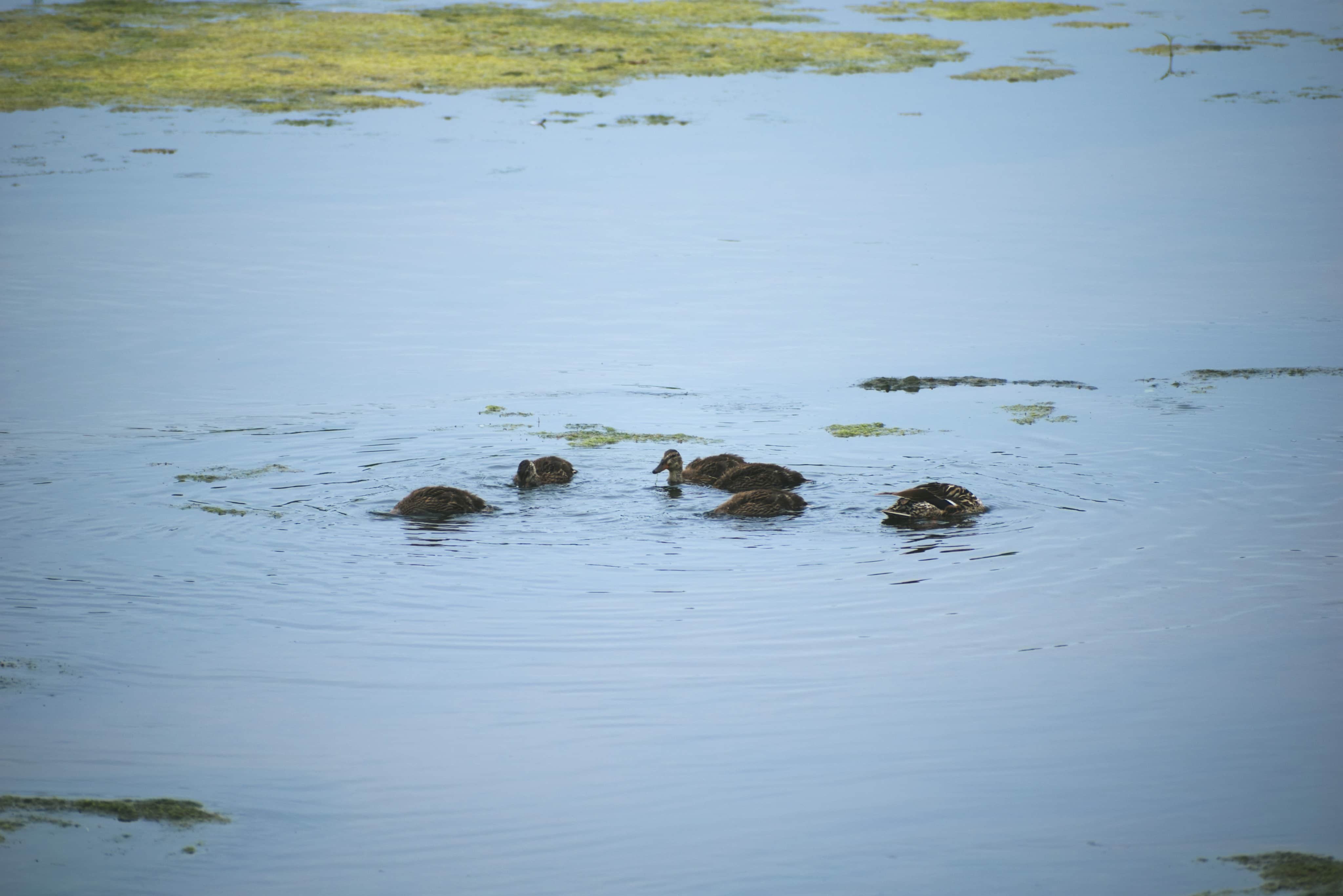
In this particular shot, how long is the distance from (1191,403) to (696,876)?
7.98m

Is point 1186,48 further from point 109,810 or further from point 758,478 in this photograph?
point 109,810

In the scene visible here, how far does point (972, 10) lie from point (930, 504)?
1062 inches

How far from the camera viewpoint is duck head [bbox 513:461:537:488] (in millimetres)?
10273

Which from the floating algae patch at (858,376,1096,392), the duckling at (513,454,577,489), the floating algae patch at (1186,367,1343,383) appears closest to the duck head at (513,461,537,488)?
the duckling at (513,454,577,489)

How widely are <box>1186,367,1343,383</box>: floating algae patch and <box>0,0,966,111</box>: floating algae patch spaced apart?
1513 centimetres

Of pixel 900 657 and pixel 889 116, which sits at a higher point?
pixel 889 116

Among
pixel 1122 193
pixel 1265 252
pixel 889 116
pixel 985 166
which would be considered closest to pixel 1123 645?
pixel 1265 252

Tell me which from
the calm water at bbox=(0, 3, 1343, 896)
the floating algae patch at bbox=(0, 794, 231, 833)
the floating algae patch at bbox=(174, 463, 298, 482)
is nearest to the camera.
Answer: the floating algae patch at bbox=(0, 794, 231, 833)

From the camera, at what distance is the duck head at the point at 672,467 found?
34.2ft

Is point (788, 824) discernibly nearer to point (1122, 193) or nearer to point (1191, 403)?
point (1191, 403)

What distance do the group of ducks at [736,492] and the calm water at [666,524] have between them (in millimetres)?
158

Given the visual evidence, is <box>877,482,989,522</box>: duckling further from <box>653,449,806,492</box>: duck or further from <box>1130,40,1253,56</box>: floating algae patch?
<box>1130,40,1253,56</box>: floating algae patch

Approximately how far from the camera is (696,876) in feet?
16.9

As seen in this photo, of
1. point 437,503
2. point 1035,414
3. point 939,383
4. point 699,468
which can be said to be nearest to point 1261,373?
point 1035,414
